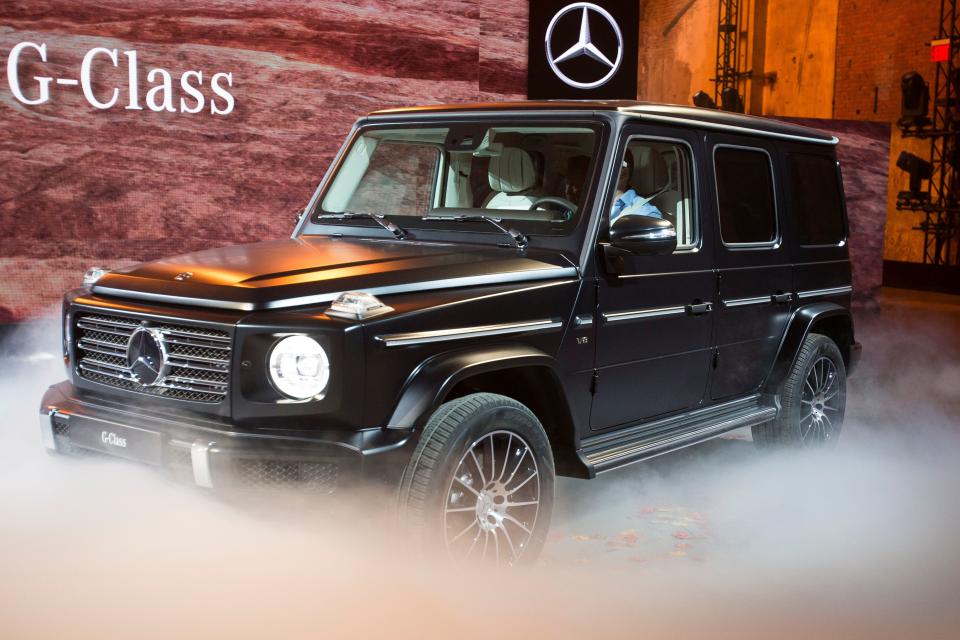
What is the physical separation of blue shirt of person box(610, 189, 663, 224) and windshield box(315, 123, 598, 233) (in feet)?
0.87

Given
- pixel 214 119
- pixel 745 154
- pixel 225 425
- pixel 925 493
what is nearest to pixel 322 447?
pixel 225 425

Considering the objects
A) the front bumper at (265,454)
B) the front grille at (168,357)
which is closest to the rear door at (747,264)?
the front bumper at (265,454)

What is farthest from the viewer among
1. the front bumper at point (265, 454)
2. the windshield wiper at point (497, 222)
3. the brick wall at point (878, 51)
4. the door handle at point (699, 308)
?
the brick wall at point (878, 51)

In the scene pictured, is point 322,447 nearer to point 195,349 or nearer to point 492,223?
point 195,349

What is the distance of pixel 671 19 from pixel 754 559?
84.1 ft

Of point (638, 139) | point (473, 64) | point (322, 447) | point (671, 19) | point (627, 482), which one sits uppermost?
point (671, 19)

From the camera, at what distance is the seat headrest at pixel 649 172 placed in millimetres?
4613

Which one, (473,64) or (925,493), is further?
(473,64)

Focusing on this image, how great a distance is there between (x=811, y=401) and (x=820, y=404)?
0.12 meters

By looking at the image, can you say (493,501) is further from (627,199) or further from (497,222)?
(627,199)

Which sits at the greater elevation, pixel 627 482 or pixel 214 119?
pixel 214 119

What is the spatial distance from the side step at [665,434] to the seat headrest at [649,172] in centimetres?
105

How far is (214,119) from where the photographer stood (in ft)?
31.3

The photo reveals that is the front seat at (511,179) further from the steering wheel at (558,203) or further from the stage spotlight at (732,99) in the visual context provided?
the stage spotlight at (732,99)
